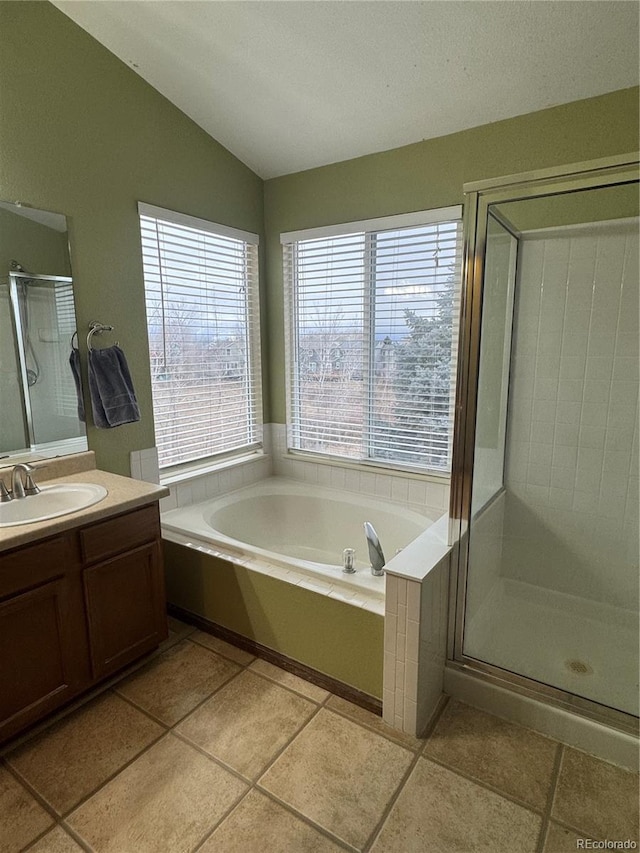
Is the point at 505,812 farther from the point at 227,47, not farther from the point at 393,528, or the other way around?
the point at 227,47

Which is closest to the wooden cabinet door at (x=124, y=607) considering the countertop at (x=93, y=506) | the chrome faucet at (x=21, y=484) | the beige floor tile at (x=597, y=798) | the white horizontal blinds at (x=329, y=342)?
the countertop at (x=93, y=506)

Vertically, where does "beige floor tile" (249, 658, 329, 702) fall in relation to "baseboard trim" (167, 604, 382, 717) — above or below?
below

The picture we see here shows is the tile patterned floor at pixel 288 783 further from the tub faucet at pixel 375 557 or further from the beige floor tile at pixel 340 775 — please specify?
the tub faucet at pixel 375 557

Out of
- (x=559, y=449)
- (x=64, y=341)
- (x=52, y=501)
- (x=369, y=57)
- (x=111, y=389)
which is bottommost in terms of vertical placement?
(x=52, y=501)

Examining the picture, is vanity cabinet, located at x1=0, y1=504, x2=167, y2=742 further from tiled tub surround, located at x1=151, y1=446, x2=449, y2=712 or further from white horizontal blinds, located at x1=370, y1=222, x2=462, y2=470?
white horizontal blinds, located at x1=370, y1=222, x2=462, y2=470

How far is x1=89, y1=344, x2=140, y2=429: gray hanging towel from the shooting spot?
2.28 metres

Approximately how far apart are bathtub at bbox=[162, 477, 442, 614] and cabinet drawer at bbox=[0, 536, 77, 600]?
0.73 m

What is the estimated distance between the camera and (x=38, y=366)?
214 centimetres

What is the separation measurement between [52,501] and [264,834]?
1.47 metres

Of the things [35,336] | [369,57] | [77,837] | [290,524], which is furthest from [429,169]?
[77,837]

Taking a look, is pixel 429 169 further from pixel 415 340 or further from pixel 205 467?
pixel 205 467

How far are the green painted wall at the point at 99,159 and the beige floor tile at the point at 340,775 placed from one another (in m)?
1.60

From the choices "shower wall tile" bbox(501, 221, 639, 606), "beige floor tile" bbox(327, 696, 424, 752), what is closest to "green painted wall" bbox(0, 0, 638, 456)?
"shower wall tile" bbox(501, 221, 639, 606)

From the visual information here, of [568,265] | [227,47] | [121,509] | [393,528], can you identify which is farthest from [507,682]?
[227,47]
